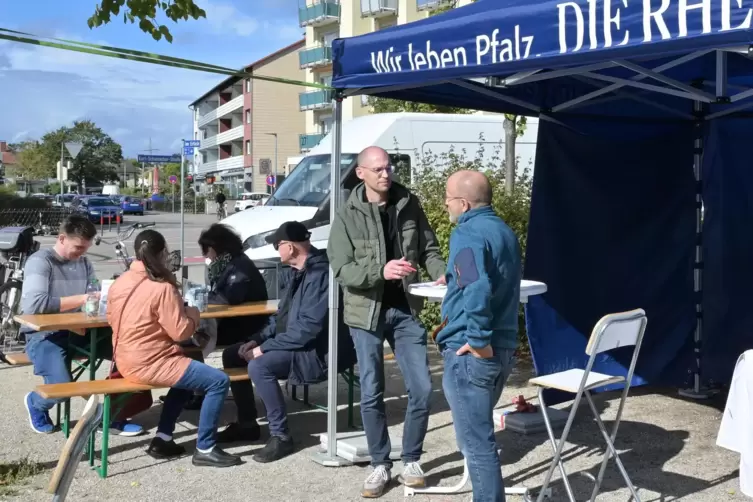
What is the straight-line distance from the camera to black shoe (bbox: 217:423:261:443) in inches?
232

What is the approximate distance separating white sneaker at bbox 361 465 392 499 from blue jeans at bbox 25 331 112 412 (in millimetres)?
2239

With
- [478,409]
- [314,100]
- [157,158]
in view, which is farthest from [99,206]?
[478,409]

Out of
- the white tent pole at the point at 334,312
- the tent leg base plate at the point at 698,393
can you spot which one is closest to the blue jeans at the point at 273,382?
the white tent pole at the point at 334,312

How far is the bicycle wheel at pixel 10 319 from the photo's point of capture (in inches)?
Result: 352

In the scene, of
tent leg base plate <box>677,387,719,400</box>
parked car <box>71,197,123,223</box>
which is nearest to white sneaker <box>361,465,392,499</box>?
tent leg base plate <box>677,387,719,400</box>

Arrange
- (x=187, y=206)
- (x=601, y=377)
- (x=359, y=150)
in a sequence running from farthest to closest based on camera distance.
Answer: (x=187, y=206)
(x=359, y=150)
(x=601, y=377)

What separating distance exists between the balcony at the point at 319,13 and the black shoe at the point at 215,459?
45.0 meters

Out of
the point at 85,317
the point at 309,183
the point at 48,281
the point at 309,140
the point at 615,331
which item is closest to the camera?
the point at 615,331

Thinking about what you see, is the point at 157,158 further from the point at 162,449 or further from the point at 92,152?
the point at 92,152

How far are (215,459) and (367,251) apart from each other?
158 centimetres

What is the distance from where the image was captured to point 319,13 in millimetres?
48750

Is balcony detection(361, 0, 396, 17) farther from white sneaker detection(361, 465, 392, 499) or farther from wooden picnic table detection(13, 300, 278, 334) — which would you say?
white sneaker detection(361, 465, 392, 499)

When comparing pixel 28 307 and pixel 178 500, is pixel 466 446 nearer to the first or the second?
pixel 178 500

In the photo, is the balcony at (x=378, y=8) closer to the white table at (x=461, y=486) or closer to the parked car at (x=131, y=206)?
the parked car at (x=131, y=206)
